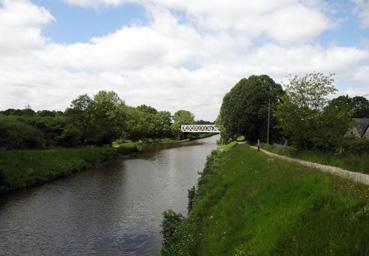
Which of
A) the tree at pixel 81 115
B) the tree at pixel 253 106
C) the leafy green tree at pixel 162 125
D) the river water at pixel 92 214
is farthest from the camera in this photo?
the leafy green tree at pixel 162 125

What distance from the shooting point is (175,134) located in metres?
167

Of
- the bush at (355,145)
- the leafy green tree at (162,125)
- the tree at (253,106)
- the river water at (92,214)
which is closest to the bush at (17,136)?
the river water at (92,214)

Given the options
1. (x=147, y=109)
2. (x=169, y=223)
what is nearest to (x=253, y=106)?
(x=169, y=223)

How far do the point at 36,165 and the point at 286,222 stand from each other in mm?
43202

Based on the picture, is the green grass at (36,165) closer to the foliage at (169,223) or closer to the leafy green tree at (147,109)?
the foliage at (169,223)

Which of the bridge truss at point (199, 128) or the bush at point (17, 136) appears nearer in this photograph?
the bush at point (17, 136)

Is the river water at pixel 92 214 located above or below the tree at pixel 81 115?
below

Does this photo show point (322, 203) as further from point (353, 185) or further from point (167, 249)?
point (167, 249)

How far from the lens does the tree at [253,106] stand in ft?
213

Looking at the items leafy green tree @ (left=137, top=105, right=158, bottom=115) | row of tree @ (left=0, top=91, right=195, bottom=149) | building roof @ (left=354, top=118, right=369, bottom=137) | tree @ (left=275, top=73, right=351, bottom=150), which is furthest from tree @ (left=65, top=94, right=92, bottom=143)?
leafy green tree @ (left=137, top=105, right=158, bottom=115)

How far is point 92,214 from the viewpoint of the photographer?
2889 cm

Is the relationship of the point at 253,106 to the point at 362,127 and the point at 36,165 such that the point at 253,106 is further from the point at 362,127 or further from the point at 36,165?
the point at 36,165

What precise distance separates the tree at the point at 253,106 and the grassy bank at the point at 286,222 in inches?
1866

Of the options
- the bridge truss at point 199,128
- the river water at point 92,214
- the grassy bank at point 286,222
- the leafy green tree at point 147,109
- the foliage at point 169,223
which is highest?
the leafy green tree at point 147,109
